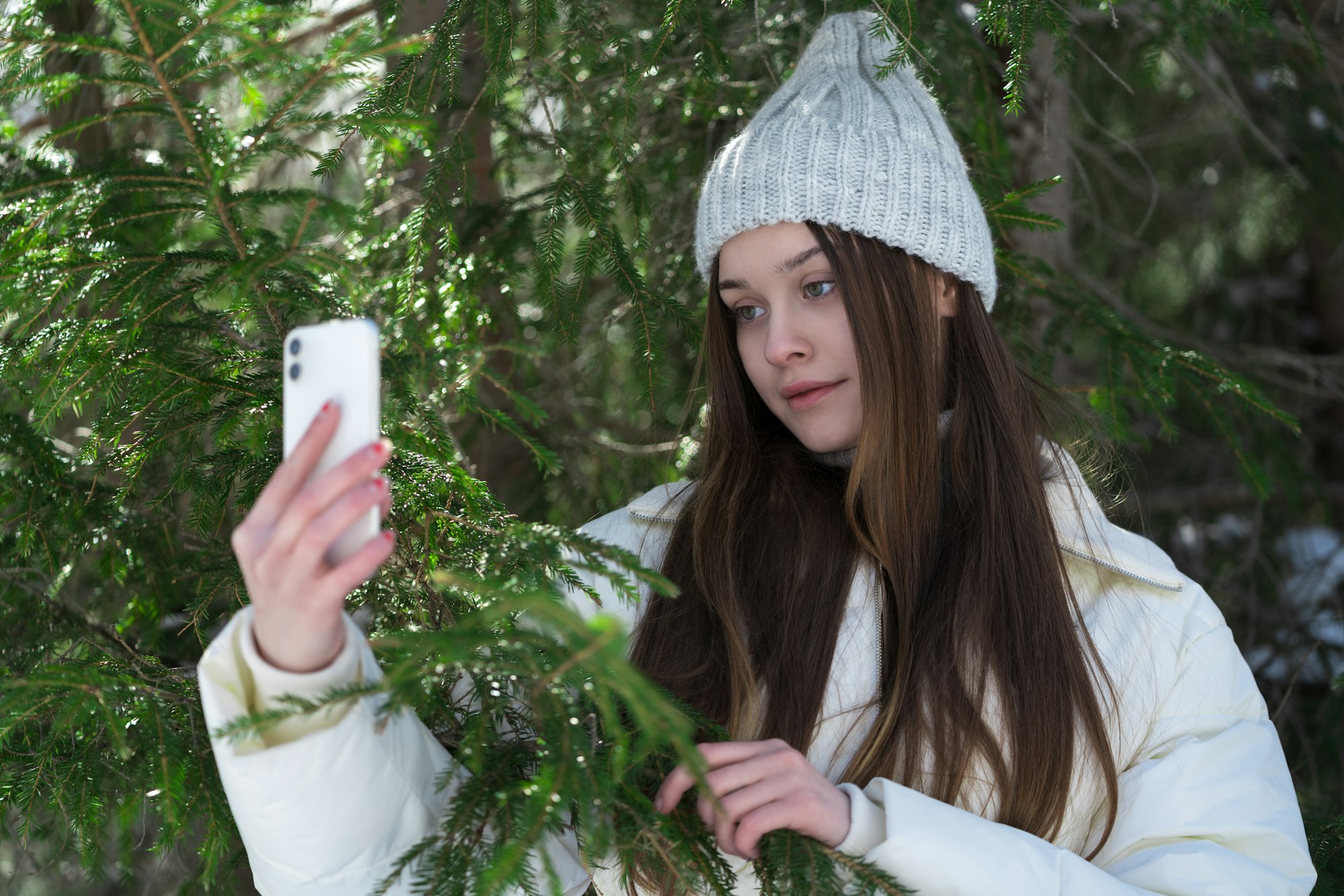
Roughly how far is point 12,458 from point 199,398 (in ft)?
2.09

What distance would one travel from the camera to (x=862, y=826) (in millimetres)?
1442

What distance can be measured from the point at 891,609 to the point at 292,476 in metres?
1.11

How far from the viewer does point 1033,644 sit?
180 cm

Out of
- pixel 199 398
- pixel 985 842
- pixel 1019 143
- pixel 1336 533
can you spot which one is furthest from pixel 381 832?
pixel 1336 533

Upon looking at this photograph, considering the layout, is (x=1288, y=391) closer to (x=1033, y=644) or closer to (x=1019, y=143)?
(x=1019, y=143)

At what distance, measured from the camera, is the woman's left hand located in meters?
1.36

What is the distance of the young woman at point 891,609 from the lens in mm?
1450

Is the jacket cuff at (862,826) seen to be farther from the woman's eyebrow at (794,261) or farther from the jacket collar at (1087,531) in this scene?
the woman's eyebrow at (794,261)

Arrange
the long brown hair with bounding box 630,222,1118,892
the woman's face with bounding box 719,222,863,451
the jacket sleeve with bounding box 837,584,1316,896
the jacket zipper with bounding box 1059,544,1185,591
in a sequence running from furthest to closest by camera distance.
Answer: the woman's face with bounding box 719,222,863,451
the jacket zipper with bounding box 1059,544,1185,591
the long brown hair with bounding box 630,222,1118,892
the jacket sleeve with bounding box 837,584,1316,896

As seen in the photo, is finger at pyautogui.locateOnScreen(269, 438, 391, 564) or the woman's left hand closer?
finger at pyautogui.locateOnScreen(269, 438, 391, 564)

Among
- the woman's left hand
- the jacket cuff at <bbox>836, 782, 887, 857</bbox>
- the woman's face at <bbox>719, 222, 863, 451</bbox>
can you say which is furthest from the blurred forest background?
the jacket cuff at <bbox>836, 782, 887, 857</bbox>

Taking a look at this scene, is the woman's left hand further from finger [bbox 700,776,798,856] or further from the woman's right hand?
the woman's right hand

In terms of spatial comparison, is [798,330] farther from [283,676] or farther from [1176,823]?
[283,676]

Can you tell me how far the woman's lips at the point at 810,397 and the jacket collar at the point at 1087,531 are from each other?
0.97ft
